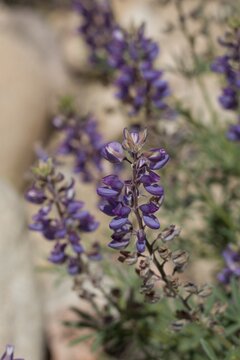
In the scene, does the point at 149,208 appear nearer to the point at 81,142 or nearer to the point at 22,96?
the point at 81,142

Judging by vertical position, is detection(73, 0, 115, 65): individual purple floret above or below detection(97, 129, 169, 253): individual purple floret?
above

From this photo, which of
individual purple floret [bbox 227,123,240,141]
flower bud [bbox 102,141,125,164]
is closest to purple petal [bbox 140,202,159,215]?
flower bud [bbox 102,141,125,164]

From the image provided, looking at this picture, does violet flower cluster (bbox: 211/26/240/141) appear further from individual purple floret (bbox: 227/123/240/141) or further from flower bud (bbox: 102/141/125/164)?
flower bud (bbox: 102/141/125/164)

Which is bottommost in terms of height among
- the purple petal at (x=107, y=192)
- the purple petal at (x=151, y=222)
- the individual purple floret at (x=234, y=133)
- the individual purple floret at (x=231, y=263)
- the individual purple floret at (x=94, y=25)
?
the purple petal at (x=151, y=222)

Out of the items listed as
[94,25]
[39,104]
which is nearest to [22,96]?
[39,104]

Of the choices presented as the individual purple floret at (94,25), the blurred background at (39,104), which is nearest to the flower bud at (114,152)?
the blurred background at (39,104)

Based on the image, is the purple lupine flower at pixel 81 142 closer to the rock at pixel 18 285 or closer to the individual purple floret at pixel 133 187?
the rock at pixel 18 285
